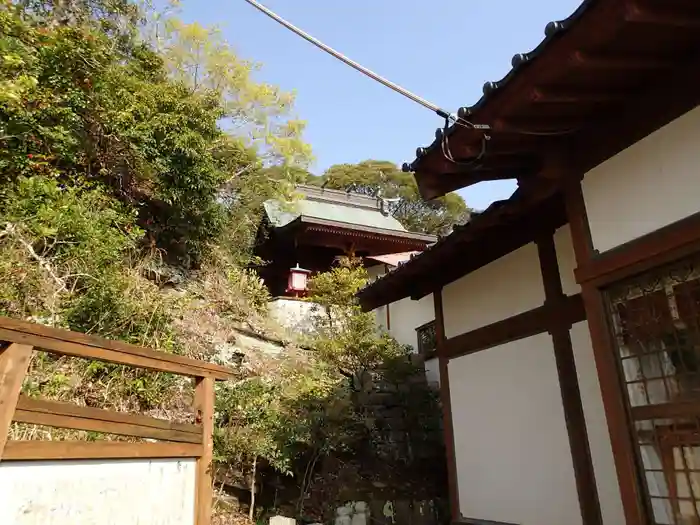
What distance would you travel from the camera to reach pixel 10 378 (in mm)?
2422

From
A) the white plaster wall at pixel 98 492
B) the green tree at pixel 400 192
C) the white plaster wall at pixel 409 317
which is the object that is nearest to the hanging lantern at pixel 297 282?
the white plaster wall at pixel 409 317

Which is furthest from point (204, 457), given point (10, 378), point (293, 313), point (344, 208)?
point (344, 208)

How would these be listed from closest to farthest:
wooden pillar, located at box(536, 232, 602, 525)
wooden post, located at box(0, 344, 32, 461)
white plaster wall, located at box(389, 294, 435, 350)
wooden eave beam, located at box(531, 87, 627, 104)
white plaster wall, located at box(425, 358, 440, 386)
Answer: wooden post, located at box(0, 344, 32, 461) → wooden eave beam, located at box(531, 87, 627, 104) → wooden pillar, located at box(536, 232, 602, 525) → white plaster wall, located at box(425, 358, 440, 386) → white plaster wall, located at box(389, 294, 435, 350)

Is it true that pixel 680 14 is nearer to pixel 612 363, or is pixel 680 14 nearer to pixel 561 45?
pixel 561 45

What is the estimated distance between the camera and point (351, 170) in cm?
2908

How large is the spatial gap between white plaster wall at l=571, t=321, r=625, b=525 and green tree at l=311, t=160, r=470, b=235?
21.7 meters

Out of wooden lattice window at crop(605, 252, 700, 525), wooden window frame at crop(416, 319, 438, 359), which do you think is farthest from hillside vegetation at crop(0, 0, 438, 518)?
wooden lattice window at crop(605, 252, 700, 525)

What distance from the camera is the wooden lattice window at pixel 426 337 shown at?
9.85 meters

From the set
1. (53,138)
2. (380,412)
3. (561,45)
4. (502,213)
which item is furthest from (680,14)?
(53,138)

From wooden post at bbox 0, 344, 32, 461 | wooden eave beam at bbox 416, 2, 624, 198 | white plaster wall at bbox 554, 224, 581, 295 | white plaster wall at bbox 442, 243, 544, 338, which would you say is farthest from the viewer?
white plaster wall at bbox 442, 243, 544, 338

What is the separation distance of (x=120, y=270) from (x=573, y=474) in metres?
7.00

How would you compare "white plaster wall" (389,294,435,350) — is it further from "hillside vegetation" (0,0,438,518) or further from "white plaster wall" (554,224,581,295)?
"white plaster wall" (554,224,581,295)

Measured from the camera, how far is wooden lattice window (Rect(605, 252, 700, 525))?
2564mm

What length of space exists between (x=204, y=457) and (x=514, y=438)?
2854 mm
